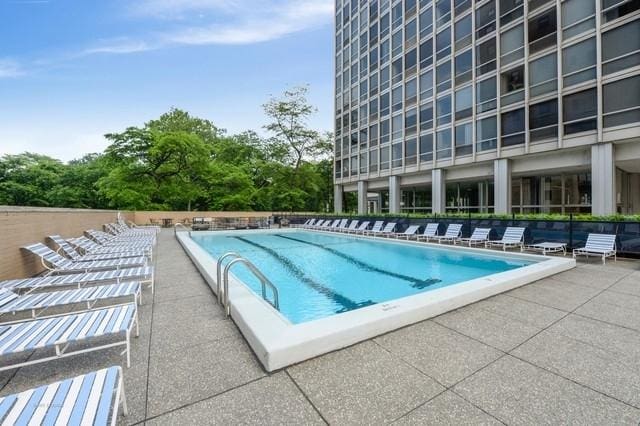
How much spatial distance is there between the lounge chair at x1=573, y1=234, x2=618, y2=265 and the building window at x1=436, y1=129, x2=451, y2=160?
12775mm

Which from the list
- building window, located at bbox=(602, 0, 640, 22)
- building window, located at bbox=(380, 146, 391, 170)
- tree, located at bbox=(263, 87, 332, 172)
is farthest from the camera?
tree, located at bbox=(263, 87, 332, 172)

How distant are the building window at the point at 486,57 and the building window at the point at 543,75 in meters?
2.39

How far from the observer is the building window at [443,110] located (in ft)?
66.9

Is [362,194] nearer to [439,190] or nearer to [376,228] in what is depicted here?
[439,190]

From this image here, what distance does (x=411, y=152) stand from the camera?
23.1 m

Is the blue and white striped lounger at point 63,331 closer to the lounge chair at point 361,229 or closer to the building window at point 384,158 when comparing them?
the lounge chair at point 361,229

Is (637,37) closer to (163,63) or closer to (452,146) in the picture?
(452,146)

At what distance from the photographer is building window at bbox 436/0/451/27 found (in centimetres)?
2030

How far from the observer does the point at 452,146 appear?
1994cm

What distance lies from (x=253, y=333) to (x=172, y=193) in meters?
29.0

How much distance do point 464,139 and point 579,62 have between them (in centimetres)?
659

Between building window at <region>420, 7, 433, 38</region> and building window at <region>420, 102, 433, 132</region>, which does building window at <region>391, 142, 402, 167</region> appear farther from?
building window at <region>420, 7, 433, 38</region>

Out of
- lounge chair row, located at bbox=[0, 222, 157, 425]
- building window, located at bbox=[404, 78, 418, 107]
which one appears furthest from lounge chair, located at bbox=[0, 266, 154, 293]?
building window, located at bbox=[404, 78, 418, 107]

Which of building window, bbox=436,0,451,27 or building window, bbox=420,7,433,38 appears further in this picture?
building window, bbox=420,7,433,38
